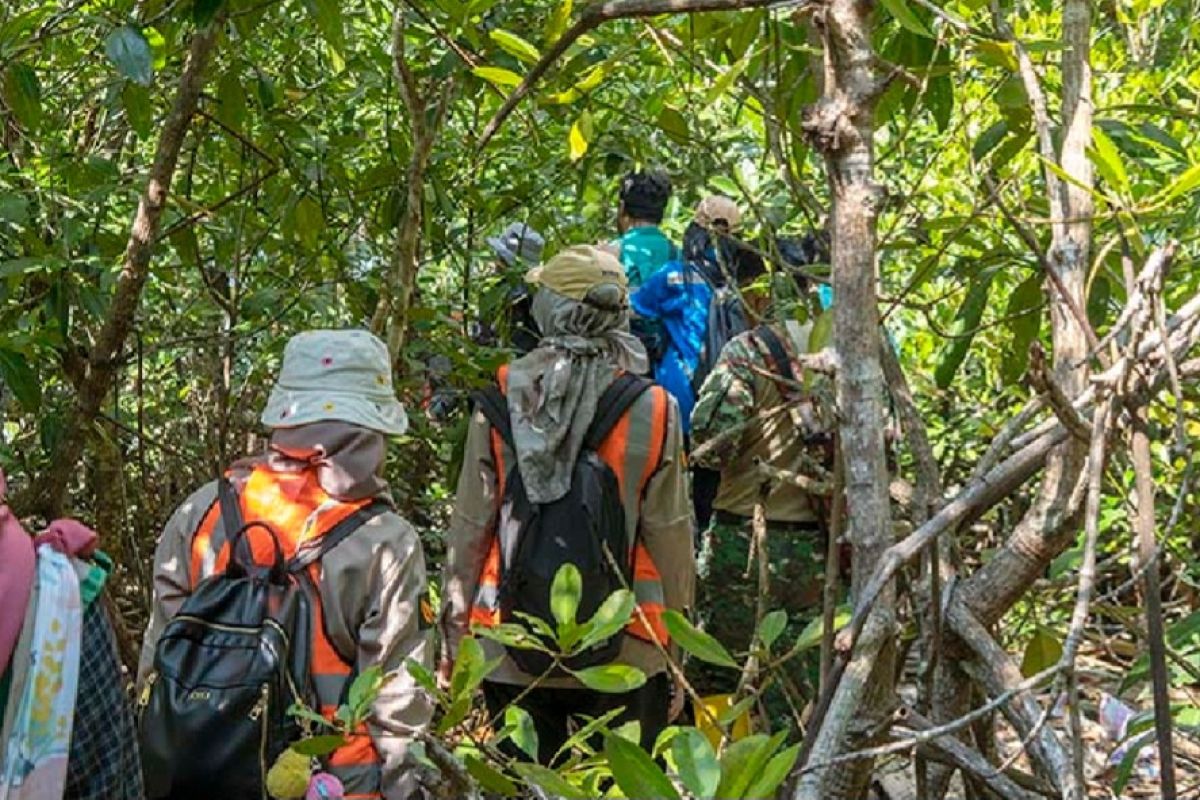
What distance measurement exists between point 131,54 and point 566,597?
1.46m

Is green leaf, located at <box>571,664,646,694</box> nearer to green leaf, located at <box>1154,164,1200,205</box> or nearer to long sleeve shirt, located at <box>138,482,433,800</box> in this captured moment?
green leaf, located at <box>1154,164,1200,205</box>

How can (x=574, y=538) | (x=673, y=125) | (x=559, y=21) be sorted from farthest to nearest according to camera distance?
(x=574, y=538) < (x=673, y=125) < (x=559, y=21)

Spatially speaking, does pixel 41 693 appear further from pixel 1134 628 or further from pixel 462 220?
pixel 462 220

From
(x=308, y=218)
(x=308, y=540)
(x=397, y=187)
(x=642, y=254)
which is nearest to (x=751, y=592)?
(x=397, y=187)

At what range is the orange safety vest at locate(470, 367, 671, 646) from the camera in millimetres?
3814

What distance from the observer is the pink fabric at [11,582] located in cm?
237

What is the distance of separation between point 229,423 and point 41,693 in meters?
3.06

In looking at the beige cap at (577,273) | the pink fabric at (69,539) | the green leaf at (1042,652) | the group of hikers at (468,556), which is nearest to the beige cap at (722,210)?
the group of hikers at (468,556)

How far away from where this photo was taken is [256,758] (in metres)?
2.71

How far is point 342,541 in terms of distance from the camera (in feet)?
9.68

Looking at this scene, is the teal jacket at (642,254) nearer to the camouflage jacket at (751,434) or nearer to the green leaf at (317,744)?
the camouflage jacket at (751,434)

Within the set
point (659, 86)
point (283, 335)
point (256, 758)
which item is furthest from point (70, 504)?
point (256, 758)

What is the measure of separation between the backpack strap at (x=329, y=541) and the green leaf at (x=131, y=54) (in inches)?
33.6

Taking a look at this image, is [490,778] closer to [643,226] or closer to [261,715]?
[261,715]
